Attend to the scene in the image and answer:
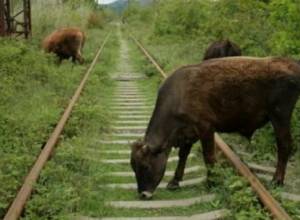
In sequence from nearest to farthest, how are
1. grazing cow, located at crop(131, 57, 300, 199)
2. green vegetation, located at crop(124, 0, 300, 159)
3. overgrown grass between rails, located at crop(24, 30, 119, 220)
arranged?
1. overgrown grass between rails, located at crop(24, 30, 119, 220)
2. grazing cow, located at crop(131, 57, 300, 199)
3. green vegetation, located at crop(124, 0, 300, 159)

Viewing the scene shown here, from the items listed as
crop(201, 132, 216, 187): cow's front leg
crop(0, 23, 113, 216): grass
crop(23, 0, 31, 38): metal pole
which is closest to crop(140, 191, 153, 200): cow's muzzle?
crop(201, 132, 216, 187): cow's front leg

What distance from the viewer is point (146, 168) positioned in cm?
688

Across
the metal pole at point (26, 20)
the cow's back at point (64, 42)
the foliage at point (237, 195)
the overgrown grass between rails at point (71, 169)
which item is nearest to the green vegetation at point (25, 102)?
the overgrown grass between rails at point (71, 169)

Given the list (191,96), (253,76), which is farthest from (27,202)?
(253,76)

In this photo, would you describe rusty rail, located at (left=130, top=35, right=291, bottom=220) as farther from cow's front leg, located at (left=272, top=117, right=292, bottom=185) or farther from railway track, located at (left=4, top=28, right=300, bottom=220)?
cow's front leg, located at (left=272, top=117, right=292, bottom=185)

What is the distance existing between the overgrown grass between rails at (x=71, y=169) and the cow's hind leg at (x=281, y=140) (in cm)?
214

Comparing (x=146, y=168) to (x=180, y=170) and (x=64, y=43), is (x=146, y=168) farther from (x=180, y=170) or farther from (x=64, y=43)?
(x=64, y=43)

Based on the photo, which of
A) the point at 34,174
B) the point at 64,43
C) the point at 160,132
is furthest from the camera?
the point at 64,43

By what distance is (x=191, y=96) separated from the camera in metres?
7.10

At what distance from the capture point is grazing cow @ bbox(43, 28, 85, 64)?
18594 mm

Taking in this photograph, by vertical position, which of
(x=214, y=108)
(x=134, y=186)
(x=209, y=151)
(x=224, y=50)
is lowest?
(x=134, y=186)

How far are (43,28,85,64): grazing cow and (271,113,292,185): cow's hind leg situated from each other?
1234cm

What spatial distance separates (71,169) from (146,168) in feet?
4.25

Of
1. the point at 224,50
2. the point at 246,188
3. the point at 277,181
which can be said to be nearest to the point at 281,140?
the point at 277,181
